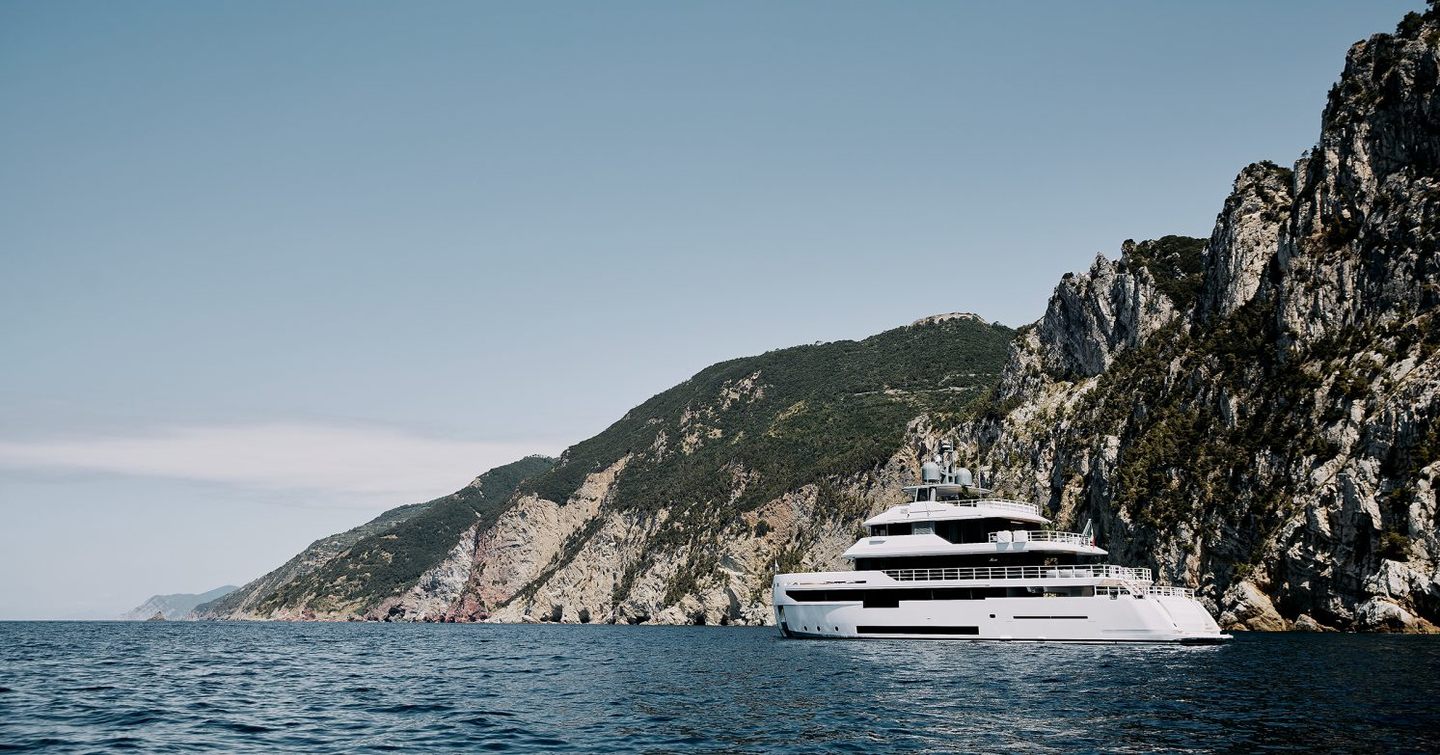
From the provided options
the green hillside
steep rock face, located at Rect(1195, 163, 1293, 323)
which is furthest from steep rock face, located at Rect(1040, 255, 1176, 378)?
the green hillside

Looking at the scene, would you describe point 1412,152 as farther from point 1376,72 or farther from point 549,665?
point 549,665

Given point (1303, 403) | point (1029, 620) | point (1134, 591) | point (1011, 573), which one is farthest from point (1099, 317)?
point (1029, 620)

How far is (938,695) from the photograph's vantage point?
3050 centimetres

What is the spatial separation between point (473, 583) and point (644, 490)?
3943cm

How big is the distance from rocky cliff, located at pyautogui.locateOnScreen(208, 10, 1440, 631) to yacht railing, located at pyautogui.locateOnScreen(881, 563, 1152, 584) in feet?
26.7

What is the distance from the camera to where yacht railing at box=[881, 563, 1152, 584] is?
51.0 metres

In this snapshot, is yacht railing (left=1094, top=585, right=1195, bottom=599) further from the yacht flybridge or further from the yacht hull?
the yacht hull

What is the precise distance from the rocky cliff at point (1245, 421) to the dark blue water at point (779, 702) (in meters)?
18.6

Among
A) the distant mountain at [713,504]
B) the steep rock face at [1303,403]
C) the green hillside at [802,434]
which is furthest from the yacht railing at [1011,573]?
the green hillside at [802,434]

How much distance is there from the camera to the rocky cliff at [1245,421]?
215ft

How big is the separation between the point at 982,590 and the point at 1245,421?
1617 inches

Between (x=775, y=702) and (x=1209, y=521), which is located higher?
(x=1209, y=521)

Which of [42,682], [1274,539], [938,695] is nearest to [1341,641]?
[1274,539]

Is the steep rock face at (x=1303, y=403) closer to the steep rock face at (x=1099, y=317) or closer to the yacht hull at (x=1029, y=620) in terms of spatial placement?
the steep rock face at (x=1099, y=317)
